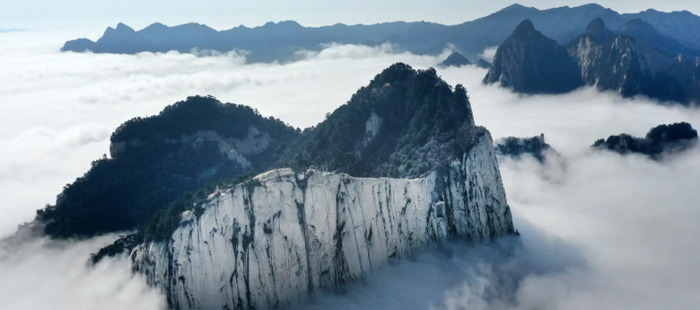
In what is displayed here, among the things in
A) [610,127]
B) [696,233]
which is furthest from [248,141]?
[610,127]

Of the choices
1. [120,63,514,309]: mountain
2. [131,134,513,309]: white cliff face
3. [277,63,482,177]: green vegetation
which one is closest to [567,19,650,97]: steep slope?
[277,63,482,177]: green vegetation

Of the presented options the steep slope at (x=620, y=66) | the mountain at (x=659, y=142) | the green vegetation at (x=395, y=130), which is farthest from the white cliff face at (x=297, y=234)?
the steep slope at (x=620, y=66)

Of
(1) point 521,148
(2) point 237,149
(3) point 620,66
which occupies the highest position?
(3) point 620,66

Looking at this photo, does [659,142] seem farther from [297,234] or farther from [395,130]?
[297,234]

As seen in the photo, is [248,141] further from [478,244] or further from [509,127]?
[509,127]

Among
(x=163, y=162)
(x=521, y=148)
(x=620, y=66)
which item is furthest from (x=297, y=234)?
(x=620, y=66)

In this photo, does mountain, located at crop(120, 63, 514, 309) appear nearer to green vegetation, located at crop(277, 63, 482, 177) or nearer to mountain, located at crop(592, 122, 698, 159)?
green vegetation, located at crop(277, 63, 482, 177)
